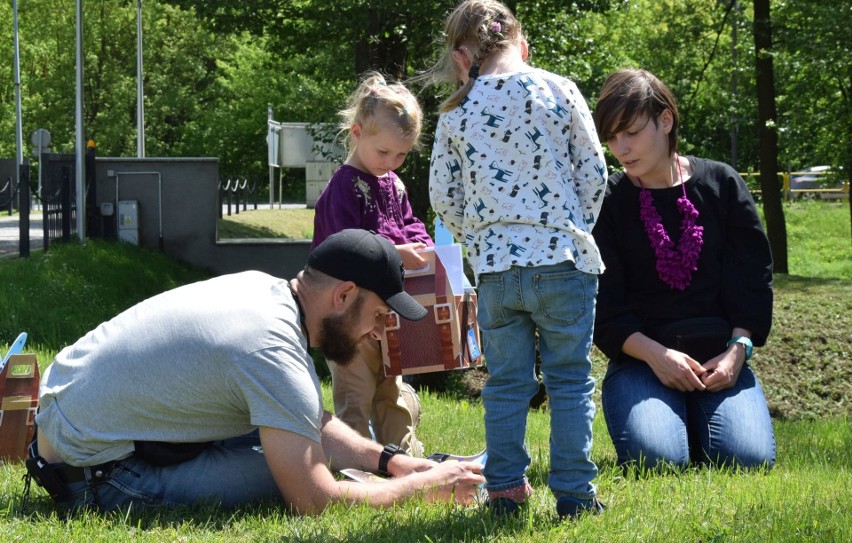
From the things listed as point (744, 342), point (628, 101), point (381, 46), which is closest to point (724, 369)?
point (744, 342)

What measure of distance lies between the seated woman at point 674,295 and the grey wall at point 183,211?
12922 millimetres

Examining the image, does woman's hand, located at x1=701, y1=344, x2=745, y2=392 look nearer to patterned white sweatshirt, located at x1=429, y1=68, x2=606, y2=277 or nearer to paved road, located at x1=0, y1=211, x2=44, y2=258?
patterned white sweatshirt, located at x1=429, y1=68, x2=606, y2=277

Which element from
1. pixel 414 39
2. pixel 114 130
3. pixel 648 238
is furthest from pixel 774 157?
pixel 114 130

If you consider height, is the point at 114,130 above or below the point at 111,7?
below

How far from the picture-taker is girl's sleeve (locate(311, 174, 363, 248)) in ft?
17.2

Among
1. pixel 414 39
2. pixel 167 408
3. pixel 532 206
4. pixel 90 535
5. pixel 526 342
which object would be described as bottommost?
pixel 90 535

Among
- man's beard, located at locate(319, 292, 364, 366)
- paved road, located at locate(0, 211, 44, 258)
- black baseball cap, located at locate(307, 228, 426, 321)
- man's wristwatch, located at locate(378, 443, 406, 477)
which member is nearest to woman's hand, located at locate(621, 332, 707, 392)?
man's wristwatch, located at locate(378, 443, 406, 477)

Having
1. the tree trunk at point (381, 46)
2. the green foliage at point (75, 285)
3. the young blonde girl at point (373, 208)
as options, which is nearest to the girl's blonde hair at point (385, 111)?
the young blonde girl at point (373, 208)

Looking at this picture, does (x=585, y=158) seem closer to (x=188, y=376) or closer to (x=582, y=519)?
(x=582, y=519)

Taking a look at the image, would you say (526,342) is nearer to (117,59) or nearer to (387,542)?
(387,542)

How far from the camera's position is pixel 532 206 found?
12.1 feet

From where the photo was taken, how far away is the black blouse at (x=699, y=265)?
5113mm

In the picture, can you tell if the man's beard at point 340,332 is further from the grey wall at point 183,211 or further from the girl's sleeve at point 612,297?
the grey wall at point 183,211

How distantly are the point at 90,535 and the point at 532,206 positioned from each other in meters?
1.77
